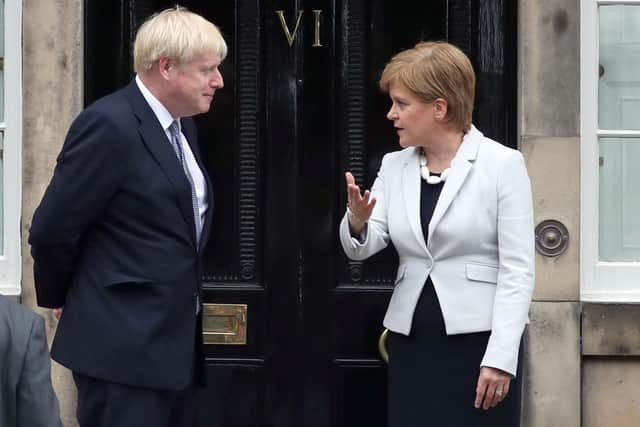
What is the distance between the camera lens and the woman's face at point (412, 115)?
5.06 meters

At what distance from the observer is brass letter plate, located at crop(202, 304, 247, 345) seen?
675cm

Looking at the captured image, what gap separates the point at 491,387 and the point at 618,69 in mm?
2257

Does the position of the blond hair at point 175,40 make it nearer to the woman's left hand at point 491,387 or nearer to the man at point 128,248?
the man at point 128,248

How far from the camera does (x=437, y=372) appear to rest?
5.05 meters

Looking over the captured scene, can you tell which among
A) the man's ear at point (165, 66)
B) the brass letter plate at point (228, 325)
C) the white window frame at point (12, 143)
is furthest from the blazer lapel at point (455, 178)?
the white window frame at point (12, 143)

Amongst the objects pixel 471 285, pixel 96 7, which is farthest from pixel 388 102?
pixel 471 285

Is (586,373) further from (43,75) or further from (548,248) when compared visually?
(43,75)

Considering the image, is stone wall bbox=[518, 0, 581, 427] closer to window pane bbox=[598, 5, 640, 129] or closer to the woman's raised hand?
window pane bbox=[598, 5, 640, 129]

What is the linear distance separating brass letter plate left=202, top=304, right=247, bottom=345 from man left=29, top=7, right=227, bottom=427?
1.84m

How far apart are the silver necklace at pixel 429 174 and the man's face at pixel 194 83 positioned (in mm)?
739

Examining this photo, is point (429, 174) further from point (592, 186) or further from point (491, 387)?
point (592, 186)

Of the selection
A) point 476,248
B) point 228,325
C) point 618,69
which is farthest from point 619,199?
point 476,248

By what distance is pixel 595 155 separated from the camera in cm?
662

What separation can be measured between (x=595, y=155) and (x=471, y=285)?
1.83 m
